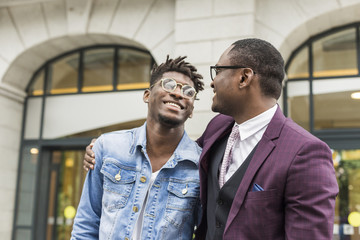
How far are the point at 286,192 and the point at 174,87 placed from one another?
147 cm

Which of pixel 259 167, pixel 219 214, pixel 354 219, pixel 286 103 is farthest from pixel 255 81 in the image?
pixel 354 219

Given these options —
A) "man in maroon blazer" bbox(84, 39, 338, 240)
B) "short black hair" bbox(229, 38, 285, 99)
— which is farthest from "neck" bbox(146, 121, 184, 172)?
"short black hair" bbox(229, 38, 285, 99)

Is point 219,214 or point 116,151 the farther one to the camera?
point 116,151

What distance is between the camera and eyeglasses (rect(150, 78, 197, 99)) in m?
3.53

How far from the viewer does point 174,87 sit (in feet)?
11.6

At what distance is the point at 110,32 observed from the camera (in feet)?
26.0

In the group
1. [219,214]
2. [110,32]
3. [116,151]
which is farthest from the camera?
[110,32]

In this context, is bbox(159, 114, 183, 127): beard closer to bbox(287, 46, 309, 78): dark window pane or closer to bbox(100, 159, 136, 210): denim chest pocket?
bbox(100, 159, 136, 210): denim chest pocket

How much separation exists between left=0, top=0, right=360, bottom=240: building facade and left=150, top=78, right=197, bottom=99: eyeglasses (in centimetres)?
310

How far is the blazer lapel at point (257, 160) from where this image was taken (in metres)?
2.49

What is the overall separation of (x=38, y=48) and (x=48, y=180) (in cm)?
261

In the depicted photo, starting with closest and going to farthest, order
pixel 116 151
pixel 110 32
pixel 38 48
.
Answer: pixel 116 151 → pixel 110 32 → pixel 38 48

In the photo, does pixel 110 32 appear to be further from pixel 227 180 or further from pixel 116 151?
pixel 227 180

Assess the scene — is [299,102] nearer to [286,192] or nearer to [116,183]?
[116,183]
